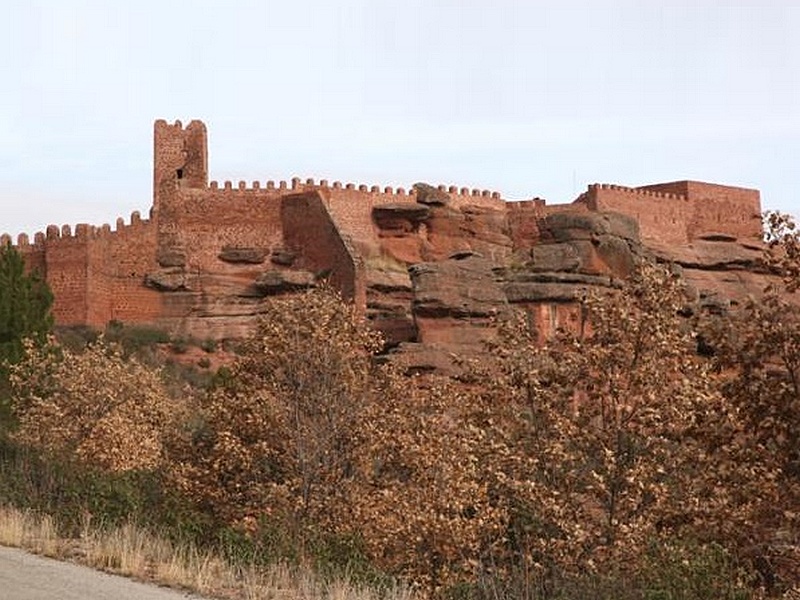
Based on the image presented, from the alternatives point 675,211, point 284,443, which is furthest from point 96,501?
point 675,211

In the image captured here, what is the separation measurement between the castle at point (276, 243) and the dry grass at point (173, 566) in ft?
84.6

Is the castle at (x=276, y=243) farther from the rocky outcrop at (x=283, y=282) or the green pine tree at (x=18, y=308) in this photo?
the green pine tree at (x=18, y=308)

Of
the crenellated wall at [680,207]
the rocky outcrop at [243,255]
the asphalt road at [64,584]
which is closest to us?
the asphalt road at [64,584]

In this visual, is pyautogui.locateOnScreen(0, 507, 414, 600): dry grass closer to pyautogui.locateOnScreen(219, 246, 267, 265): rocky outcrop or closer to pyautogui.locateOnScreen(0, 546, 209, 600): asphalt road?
pyautogui.locateOnScreen(0, 546, 209, 600): asphalt road

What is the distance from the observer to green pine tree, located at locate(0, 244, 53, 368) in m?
28.0

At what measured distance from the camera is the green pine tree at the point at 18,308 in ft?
92.0

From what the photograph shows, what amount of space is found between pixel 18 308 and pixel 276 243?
43.2 ft

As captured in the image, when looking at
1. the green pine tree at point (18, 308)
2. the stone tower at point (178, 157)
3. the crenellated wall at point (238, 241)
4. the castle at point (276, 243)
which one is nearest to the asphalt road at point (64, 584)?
the green pine tree at point (18, 308)

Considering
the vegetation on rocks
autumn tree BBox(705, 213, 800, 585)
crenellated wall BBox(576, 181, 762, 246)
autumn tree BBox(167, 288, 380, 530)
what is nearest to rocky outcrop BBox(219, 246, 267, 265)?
crenellated wall BBox(576, 181, 762, 246)

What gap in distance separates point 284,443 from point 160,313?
1064 inches

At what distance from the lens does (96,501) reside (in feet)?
42.6

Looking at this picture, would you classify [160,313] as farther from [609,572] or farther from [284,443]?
[609,572]

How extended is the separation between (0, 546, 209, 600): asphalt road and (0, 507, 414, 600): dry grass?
24 centimetres

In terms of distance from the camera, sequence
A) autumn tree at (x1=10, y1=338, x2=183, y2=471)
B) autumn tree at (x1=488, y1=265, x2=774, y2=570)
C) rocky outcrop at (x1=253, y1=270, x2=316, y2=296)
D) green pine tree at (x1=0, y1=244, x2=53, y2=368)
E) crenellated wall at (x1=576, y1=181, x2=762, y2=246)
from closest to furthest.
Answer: autumn tree at (x1=488, y1=265, x2=774, y2=570), autumn tree at (x1=10, y1=338, x2=183, y2=471), green pine tree at (x1=0, y1=244, x2=53, y2=368), rocky outcrop at (x1=253, y1=270, x2=316, y2=296), crenellated wall at (x1=576, y1=181, x2=762, y2=246)
